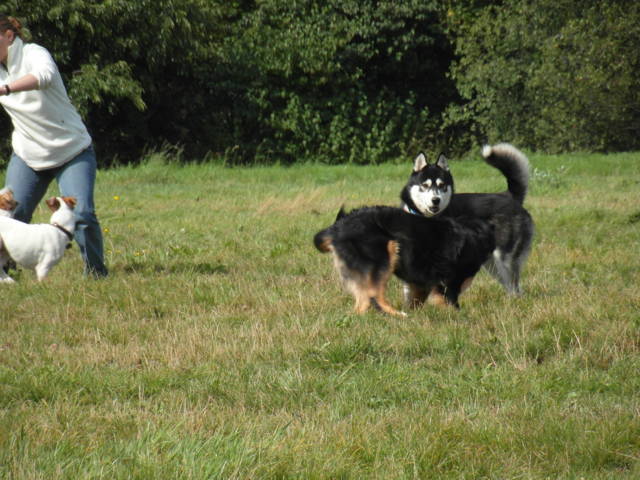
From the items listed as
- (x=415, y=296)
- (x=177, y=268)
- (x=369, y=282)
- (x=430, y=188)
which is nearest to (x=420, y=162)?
(x=430, y=188)

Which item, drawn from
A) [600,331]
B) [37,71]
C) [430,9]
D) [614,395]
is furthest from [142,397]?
[430,9]

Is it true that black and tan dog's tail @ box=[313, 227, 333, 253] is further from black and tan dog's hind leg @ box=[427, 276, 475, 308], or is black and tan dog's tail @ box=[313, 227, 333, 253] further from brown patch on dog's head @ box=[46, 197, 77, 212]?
brown patch on dog's head @ box=[46, 197, 77, 212]

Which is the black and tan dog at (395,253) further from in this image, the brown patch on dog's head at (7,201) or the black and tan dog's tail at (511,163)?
the brown patch on dog's head at (7,201)

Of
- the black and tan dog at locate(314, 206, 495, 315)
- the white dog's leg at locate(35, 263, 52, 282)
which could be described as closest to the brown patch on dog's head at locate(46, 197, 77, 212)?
the white dog's leg at locate(35, 263, 52, 282)

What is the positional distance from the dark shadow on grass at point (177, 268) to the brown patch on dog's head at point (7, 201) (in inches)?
46.2

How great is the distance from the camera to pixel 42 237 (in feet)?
22.2

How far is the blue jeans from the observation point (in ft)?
22.5

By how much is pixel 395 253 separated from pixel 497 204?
1.60 metres

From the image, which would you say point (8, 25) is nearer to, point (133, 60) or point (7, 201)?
point (7, 201)

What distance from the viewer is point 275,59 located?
72.3ft

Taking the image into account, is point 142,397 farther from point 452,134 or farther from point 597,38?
point 452,134

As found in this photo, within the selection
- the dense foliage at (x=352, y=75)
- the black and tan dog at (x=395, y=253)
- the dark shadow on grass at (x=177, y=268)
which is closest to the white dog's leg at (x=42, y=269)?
the dark shadow on grass at (x=177, y=268)

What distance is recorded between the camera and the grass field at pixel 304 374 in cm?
322

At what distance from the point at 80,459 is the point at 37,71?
12.7ft
